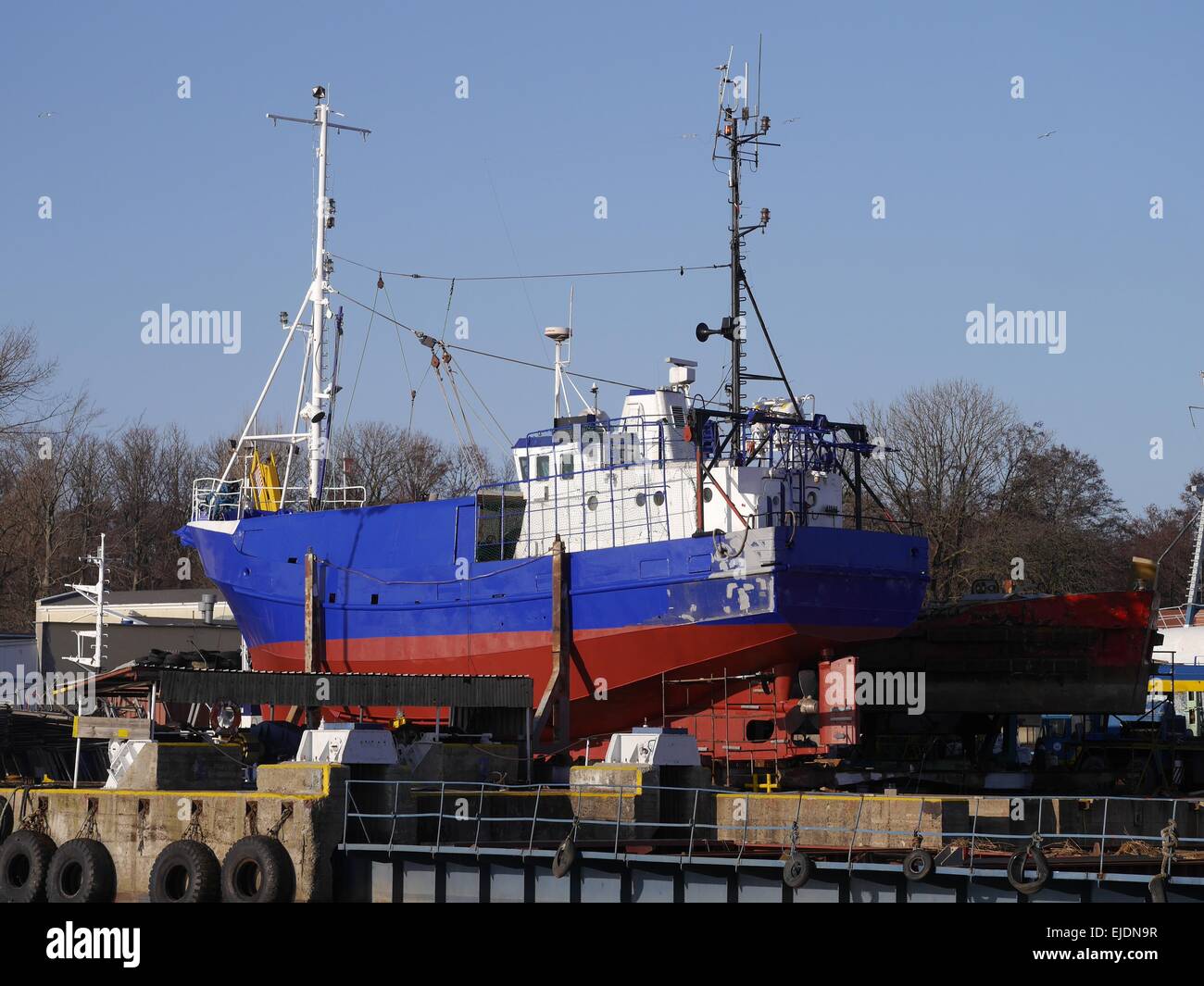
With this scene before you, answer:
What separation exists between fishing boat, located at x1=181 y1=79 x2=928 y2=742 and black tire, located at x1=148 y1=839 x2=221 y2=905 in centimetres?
1141

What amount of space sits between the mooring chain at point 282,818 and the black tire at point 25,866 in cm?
448

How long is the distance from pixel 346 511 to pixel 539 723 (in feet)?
29.2

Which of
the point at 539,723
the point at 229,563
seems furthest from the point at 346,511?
the point at 539,723

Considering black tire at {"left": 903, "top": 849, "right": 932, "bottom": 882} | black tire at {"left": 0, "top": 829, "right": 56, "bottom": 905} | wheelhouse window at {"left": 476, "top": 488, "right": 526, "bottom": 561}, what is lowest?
black tire at {"left": 0, "top": 829, "right": 56, "bottom": 905}

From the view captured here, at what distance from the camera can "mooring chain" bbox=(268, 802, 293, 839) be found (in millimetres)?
21016

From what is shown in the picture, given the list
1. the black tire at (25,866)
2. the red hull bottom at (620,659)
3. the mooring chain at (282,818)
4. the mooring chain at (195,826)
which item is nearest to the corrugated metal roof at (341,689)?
the red hull bottom at (620,659)

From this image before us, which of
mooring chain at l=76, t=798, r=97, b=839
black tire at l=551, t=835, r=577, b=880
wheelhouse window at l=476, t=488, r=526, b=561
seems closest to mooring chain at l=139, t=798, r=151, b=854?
mooring chain at l=76, t=798, r=97, b=839

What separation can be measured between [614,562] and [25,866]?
13404 mm

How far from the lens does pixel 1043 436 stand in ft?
228

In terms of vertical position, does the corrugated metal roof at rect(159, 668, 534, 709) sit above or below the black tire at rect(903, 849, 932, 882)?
above

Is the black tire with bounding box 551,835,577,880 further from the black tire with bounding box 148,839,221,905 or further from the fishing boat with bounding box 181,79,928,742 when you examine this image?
the fishing boat with bounding box 181,79,928,742

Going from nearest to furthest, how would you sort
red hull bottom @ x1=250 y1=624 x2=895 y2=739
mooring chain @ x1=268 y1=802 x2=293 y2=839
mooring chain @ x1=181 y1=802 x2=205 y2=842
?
1. mooring chain @ x1=268 y1=802 x2=293 y2=839
2. mooring chain @ x1=181 y1=802 x2=205 y2=842
3. red hull bottom @ x1=250 y1=624 x2=895 y2=739

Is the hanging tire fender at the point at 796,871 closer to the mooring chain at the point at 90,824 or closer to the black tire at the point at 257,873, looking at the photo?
the black tire at the point at 257,873

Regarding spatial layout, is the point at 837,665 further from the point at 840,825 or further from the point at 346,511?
the point at 346,511
